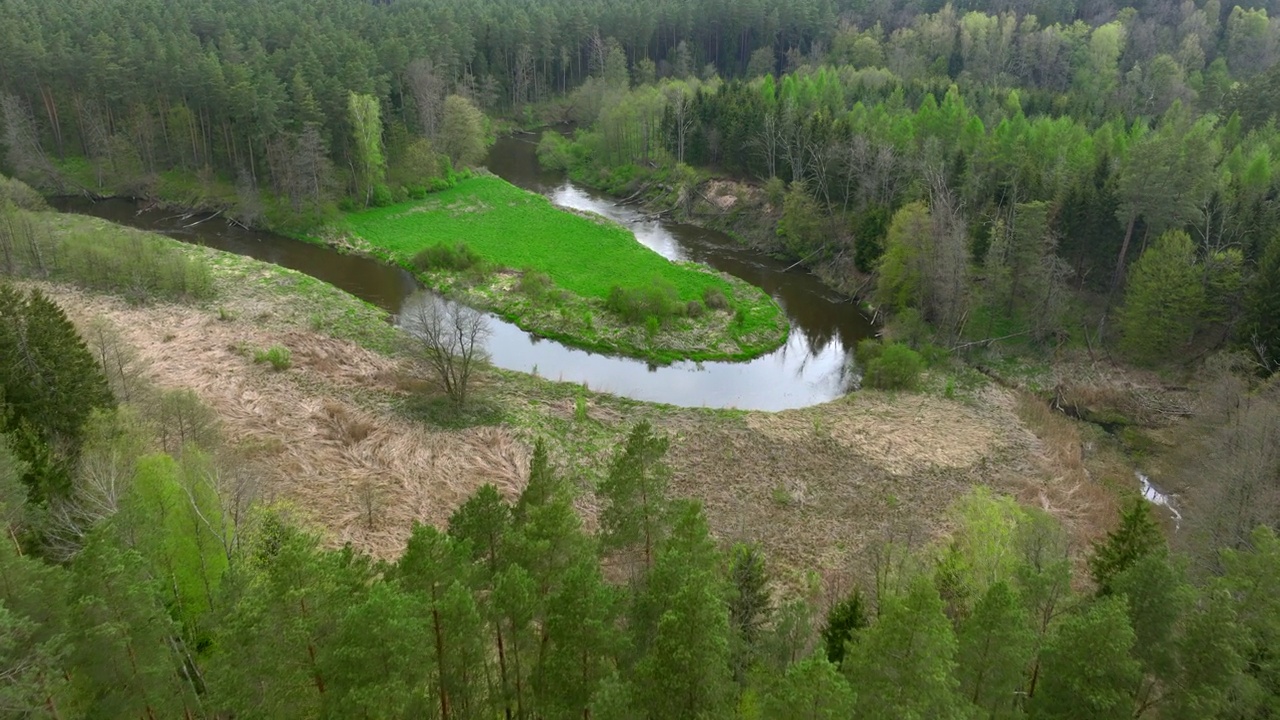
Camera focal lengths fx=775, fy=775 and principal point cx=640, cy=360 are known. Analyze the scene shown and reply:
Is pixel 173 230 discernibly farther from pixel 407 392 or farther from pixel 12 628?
pixel 12 628

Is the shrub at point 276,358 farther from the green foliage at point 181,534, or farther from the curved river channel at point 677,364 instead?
the green foliage at point 181,534

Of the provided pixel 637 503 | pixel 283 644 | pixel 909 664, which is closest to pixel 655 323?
pixel 637 503

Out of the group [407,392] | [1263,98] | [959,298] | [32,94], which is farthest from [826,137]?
[32,94]

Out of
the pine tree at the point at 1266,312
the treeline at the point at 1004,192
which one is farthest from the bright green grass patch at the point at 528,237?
the pine tree at the point at 1266,312

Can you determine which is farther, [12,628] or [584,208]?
[584,208]

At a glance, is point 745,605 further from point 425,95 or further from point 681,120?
point 425,95

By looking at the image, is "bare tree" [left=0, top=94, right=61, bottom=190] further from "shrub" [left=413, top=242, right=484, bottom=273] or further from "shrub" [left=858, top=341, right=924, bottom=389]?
"shrub" [left=858, top=341, right=924, bottom=389]
